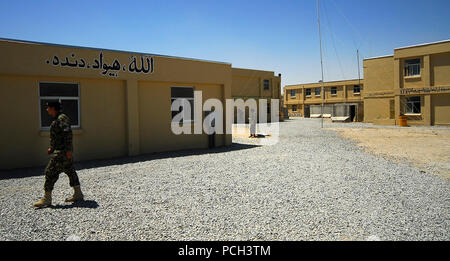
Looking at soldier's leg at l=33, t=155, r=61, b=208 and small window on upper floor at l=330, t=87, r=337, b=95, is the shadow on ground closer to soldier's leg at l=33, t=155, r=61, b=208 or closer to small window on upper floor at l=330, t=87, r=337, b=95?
soldier's leg at l=33, t=155, r=61, b=208

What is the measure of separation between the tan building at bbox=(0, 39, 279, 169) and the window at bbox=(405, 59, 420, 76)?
870 inches

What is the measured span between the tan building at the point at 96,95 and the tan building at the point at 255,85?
23.9 metres

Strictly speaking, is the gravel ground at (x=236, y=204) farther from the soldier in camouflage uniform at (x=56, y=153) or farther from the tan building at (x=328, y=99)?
the tan building at (x=328, y=99)

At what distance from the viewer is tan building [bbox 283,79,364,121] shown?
134ft

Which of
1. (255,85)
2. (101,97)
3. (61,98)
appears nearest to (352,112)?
(255,85)

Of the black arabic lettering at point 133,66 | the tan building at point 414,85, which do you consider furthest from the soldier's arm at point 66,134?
the tan building at point 414,85

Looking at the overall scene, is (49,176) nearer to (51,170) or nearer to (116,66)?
(51,170)

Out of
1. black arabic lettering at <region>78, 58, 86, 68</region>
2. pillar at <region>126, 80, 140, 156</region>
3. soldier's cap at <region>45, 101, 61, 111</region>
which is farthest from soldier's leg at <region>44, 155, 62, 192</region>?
pillar at <region>126, 80, 140, 156</region>

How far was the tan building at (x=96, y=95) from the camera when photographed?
9.17 m

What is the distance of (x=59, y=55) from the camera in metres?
9.81

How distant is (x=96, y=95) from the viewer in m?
10.7
